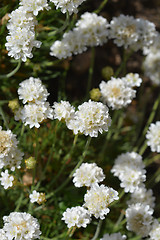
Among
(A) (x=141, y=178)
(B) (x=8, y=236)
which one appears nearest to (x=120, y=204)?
(A) (x=141, y=178)

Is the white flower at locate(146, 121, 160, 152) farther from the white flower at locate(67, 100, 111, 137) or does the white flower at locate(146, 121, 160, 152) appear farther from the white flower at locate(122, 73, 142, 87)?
the white flower at locate(67, 100, 111, 137)

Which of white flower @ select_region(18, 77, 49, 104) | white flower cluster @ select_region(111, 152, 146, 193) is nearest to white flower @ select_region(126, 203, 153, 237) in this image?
white flower cluster @ select_region(111, 152, 146, 193)

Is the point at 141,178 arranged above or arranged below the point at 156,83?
below

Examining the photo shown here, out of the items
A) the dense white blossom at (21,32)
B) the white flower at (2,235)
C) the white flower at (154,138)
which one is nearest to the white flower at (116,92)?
the white flower at (154,138)

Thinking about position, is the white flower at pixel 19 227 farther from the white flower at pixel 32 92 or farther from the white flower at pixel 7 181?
the white flower at pixel 32 92

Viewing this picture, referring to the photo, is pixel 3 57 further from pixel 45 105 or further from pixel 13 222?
pixel 13 222

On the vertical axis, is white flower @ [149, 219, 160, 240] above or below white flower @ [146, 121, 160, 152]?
below
